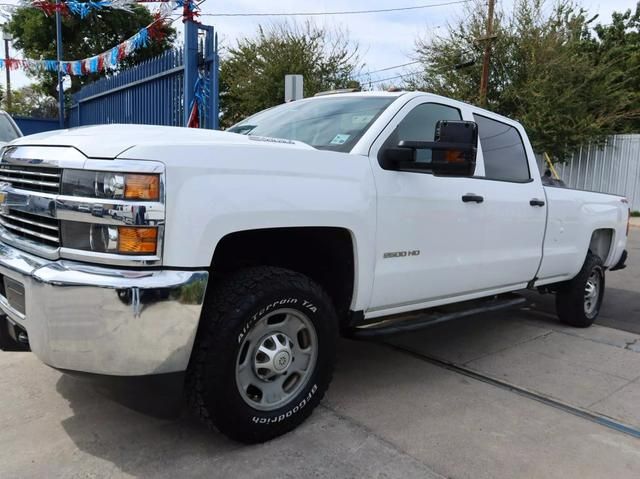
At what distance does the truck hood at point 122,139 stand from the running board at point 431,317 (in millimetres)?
1238

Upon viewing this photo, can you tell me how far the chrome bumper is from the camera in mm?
2367

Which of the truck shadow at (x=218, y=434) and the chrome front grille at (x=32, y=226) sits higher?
the chrome front grille at (x=32, y=226)

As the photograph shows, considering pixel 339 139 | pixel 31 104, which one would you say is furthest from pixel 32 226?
pixel 31 104

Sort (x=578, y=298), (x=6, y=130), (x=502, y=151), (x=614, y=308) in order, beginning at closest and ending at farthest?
(x=502, y=151)
(x=578, y=298)
(x=614, y=308)
(x=6, y=130)

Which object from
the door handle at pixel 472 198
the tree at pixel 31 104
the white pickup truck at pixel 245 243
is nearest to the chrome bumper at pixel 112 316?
the white pickup truck at pixel 245 243

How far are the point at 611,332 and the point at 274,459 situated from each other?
13.6 feet

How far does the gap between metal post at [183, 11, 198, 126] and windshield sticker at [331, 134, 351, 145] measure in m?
5.85

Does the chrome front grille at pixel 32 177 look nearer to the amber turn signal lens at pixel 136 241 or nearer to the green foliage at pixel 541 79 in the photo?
the amber turn signal lens at pixel 136 241

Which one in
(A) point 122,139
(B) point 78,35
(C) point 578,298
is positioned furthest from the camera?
(B) point 78,35

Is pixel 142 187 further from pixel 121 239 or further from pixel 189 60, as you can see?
pixel 189 60

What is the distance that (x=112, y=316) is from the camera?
2371mm

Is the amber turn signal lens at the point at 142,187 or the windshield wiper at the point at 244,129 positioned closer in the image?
the amber turn signal lens at the point at 142,187

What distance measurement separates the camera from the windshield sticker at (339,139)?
343 centimetres

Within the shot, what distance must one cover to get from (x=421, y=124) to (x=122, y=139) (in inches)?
80.7
